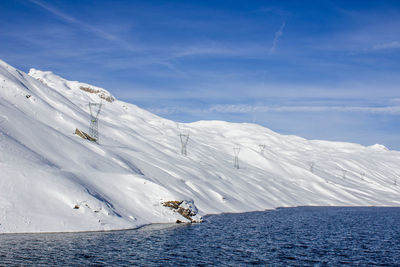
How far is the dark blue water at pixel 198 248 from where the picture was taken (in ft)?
126

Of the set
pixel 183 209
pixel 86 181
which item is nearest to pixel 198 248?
pixel 183 209

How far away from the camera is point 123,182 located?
243 feet

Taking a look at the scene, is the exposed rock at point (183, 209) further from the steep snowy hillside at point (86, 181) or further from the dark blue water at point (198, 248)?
the dark blue water at point (198, 248)

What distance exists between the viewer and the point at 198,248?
46.6 m

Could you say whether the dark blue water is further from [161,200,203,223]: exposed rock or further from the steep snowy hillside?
[161,200,203,223]: exposed rock

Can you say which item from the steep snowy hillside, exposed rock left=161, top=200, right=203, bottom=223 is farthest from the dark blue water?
exposed rock left=161, top=200, right=203, bottom=223

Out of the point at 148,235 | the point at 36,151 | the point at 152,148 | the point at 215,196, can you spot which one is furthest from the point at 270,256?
the point at 152,148

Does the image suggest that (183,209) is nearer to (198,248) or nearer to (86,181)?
(86,181)

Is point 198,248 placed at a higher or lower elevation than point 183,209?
lower

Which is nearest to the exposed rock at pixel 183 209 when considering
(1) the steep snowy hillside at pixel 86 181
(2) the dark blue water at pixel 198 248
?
(1) the steep snowy hillside at pixel 86 181

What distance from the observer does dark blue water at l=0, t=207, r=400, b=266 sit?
38.4 meters

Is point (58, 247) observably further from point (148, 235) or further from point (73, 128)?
point (73, 128)

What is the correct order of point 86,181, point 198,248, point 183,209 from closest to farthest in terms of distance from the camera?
point 198,248 < point 86,181 < point 183,209

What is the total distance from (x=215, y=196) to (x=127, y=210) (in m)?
41.0
